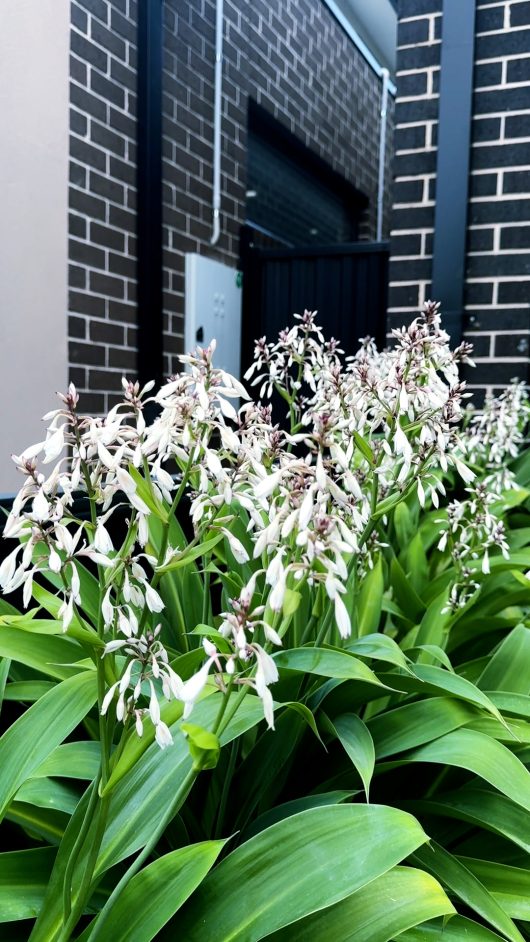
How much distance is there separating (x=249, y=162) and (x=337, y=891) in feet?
15.3

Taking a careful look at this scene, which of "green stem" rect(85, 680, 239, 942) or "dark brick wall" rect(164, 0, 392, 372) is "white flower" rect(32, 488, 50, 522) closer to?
"green stem" rect(85, 680, 239, 942)

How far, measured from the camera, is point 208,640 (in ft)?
2.75

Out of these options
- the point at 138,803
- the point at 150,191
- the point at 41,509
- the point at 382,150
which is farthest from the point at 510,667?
the point at 382,150

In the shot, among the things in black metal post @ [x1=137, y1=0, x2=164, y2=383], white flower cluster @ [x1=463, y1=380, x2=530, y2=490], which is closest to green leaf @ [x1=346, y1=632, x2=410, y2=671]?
white flower cluster @ [x1=463, y1=380, x2=530, y2=490]

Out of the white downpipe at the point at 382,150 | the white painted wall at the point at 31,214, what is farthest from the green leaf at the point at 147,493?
the white downpipe at the point at 382,150

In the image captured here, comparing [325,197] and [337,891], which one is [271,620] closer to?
[337,891]

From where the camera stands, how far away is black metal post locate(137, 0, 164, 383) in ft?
11.1

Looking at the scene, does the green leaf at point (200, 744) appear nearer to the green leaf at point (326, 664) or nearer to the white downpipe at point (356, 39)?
the green leaf at point (326, 664)

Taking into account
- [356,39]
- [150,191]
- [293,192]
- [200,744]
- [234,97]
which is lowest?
[200,744]

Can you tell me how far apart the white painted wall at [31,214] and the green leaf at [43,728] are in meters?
2.06

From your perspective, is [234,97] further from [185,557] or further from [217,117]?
[185,557]

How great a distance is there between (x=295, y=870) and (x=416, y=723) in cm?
34

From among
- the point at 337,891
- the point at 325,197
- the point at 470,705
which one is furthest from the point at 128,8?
the point at 337,891

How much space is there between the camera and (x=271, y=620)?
0.77 metres
